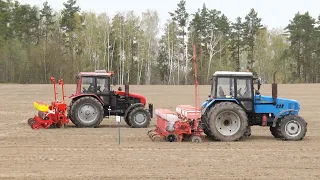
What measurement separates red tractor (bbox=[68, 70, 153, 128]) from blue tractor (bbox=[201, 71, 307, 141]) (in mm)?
4451

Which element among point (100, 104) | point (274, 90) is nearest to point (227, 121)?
point (274, 90)

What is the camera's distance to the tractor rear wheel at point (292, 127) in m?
13.3

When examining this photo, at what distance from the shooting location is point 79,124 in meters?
17.0

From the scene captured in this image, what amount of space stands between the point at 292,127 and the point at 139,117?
611cm

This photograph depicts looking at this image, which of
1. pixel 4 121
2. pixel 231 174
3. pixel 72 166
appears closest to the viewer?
pixel 231 174

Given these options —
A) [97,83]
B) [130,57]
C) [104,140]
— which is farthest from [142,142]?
[130,57]

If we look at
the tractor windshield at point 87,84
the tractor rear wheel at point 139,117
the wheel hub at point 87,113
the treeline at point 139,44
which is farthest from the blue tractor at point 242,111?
the treeline at point 139,44

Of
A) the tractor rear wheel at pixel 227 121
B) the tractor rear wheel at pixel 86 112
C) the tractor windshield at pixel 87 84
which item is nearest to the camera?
the tractor rear wheel at pixel 227 121

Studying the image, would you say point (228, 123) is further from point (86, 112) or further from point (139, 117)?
point (86, 112)

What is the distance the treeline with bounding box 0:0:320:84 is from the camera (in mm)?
61500

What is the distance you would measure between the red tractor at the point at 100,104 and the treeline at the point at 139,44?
140 feet

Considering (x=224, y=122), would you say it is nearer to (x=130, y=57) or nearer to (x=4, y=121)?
(x=4, y=121)

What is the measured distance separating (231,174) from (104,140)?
5573 millimetres

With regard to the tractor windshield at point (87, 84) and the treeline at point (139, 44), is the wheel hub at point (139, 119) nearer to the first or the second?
the tractor windshield at point (87, 84)
